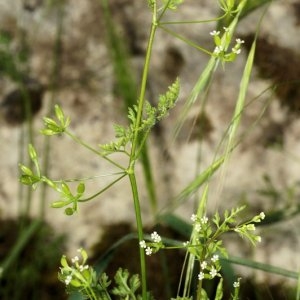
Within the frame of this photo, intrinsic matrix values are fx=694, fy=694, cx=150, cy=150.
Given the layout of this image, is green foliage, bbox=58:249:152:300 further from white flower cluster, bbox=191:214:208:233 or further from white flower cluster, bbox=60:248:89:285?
white flower cluster, bbox=191:214:208:233

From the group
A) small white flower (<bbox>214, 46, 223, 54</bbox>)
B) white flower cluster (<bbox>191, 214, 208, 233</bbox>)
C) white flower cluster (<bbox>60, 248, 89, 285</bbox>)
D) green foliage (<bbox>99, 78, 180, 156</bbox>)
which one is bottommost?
white flower cluster (<bbox>60, 248, 89, 285</bbox>)

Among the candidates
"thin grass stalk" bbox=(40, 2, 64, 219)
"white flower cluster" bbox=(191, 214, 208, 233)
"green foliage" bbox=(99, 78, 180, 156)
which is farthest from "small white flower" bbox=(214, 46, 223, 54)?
"thin grass stalk" bbox=(40, 2, 64, 219)

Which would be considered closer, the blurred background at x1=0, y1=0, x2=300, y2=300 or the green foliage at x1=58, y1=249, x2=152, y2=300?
the green foliage at x1=58, y1=249, x2=152, y2=300

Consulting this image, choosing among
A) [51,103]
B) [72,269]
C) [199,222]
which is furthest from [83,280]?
[51,103]

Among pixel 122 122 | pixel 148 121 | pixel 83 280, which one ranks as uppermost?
pixel 122 122

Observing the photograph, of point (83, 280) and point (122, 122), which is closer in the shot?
point (83, 280)

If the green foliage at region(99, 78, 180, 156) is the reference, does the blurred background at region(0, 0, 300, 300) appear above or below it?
above

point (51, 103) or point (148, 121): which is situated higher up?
point (51, 103)

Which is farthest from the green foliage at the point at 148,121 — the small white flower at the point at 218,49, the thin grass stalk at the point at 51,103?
the thin grass stalk at the point at 51,103

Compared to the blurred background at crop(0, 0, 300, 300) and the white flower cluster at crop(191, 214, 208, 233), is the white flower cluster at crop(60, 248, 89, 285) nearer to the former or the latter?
the white flower cluster at crop(191, 214, 208, 233)

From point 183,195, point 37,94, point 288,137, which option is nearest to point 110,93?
point 37,94

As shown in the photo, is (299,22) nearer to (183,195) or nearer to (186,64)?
(186,64)

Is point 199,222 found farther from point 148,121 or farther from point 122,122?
point 122,122
